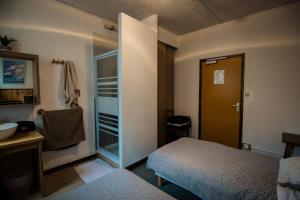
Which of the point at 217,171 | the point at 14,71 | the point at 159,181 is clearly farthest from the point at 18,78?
the point at 217,171

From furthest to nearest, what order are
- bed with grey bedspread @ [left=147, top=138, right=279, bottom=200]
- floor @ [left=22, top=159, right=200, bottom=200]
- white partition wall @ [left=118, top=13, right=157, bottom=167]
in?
white partition wall @ [left=118, top=13, right=157, bottom=167]
floor @ [left=22, top=159, right=200, bottom=200]
bed with grey bedspread @ [left=147, top=138, right=279, bottom=200]

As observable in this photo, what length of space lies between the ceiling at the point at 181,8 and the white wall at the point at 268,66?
212mm

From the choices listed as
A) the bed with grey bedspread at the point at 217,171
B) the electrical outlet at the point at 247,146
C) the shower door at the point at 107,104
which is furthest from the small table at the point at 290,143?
the shower door at the point at 107,104

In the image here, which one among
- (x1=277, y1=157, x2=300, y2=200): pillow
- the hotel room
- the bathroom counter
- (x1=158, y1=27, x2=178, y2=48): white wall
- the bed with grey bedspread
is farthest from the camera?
(x1=158, y1=27, x2=178, y2=48): white wall

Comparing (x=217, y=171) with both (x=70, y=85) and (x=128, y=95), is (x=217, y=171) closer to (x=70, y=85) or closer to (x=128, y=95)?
(x=128, y=95)

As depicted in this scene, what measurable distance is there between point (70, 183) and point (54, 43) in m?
2.06

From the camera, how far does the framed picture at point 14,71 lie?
6.27ft

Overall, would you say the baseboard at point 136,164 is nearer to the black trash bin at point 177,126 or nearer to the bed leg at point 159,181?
the bed leg at point 159,181

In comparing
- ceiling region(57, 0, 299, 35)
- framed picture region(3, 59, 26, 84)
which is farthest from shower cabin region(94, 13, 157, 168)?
framed picture region(3, 59, 26, 84)

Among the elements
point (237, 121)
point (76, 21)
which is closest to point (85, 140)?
point (76, 21)

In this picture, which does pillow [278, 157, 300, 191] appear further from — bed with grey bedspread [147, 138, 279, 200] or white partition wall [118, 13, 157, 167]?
white partition wall [118, 13, 157, 167]

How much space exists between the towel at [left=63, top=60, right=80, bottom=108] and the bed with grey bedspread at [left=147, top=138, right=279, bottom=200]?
1.54 metres

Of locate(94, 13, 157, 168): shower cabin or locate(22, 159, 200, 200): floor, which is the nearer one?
locate(22, 159, 200, 200): floor

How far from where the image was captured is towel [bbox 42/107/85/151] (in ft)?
7.03
